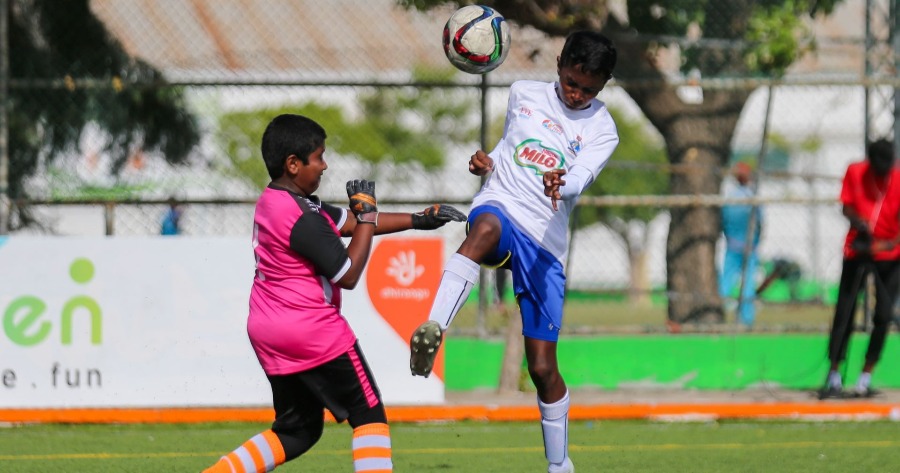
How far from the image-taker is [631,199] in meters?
11.4

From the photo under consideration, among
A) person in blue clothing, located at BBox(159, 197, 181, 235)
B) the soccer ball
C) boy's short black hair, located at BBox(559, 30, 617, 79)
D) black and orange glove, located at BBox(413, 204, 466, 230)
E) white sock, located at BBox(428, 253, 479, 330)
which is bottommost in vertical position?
white sock, located at BBox(428, 253, 479, 330)

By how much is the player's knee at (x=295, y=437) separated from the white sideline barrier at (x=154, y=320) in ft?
14.1

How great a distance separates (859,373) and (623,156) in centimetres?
2126

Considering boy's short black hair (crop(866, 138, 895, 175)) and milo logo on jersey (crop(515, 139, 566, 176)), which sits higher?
boy's short black hair (crop(866, 138, 895, 175))

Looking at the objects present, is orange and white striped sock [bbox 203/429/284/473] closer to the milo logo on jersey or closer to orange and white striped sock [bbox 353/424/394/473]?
orange and white striped sock [bbox 353/424/394/473]

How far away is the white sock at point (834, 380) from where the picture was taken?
11070mm

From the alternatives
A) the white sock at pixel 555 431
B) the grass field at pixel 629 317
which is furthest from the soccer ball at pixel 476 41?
the grass field at pixel 629 317

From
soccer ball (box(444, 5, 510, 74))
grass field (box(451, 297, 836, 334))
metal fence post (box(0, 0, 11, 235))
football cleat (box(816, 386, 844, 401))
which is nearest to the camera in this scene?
soccer ball (box(444, 5, 510, 74))

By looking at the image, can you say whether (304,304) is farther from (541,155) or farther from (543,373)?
(541,155)

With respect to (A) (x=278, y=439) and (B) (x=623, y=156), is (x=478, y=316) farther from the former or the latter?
(B) (x=623, y=156)

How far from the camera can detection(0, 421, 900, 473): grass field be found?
7582 millimetres

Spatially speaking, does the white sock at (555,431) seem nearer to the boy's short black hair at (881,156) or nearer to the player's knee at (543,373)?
the player's knee at (543,373)

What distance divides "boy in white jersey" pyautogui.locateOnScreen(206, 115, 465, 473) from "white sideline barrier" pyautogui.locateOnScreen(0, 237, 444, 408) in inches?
174

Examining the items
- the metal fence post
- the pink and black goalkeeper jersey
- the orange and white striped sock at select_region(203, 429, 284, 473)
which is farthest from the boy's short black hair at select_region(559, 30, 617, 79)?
the metal fence post
